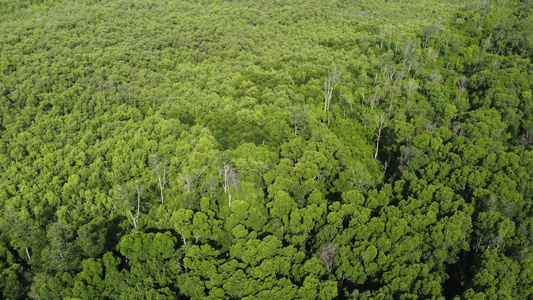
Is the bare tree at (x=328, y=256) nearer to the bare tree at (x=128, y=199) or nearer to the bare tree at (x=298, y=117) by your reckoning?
the bare tree at (x=128, y=199)

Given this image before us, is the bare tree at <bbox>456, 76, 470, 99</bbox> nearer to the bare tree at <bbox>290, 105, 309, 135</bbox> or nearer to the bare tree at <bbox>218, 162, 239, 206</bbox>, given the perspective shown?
the bare tree at <bbox>290, 105, 309, 135</bbox>

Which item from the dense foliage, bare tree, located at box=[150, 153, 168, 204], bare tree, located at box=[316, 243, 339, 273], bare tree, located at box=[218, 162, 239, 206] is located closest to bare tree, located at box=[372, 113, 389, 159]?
the dense foliage

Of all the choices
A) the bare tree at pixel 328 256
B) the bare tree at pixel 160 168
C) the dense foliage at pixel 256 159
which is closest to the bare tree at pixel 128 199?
the dense foliage at pixel 256 159

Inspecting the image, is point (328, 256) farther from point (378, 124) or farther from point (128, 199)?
point (378, 124)

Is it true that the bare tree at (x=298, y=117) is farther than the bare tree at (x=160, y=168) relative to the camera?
Yes

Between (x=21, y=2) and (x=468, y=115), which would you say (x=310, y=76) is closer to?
(x=468, y=115)

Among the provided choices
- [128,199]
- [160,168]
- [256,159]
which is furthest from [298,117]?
[128,199]

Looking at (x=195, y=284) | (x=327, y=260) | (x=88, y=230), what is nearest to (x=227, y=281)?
(x=195, y=284)

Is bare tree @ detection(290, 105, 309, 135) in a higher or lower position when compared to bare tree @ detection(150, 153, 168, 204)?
higher
